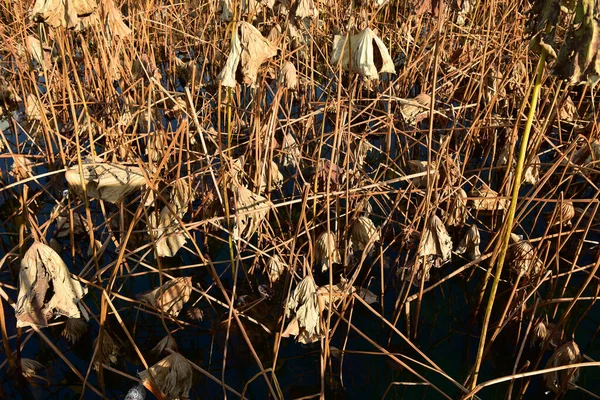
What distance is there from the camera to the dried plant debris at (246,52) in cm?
106

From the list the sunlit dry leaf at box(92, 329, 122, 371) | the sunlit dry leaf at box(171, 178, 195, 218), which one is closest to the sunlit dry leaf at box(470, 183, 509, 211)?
the sunlit dry leaf at box(171, 178, 195, 218)

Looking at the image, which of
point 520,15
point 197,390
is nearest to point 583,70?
point 197,390

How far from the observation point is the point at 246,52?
1.06m

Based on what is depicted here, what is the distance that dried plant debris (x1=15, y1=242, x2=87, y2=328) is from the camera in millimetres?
977

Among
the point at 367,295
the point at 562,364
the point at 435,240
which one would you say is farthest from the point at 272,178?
the point at 562,364

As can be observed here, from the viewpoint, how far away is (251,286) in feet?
5.38

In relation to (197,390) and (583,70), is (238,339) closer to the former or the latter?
(197,390)

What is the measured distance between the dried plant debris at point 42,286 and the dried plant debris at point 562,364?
1.06m

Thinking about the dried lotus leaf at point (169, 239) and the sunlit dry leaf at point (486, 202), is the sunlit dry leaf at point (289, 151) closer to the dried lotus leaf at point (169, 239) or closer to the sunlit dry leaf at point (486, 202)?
the dried lotus leaf at point (169, 239)

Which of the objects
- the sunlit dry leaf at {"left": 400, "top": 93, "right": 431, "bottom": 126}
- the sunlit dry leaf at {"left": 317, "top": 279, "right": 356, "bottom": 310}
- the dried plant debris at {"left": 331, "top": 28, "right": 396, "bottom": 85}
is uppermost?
the dried plant debris at {"left": 331, "top": 28, "right": 396, "bottom": 85}

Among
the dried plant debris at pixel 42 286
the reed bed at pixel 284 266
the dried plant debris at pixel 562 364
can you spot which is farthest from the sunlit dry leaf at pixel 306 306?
the dried plant debris at pixel 562 364

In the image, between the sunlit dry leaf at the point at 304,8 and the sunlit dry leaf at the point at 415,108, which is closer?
the sunlit dry leaf at the point at 304,8

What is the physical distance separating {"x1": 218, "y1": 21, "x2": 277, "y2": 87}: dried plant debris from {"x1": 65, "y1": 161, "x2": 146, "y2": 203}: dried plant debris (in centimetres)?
28

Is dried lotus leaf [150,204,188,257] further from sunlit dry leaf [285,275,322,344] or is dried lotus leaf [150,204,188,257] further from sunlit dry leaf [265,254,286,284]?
sunlit dry leaf [285,275,322,344]
